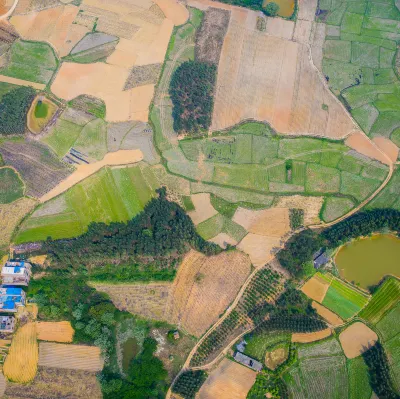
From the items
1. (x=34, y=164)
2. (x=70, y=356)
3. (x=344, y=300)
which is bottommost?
(x=70, y=356)

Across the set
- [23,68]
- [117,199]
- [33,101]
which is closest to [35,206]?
[117,199]

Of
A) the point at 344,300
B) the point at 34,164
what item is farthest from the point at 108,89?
the point at 344,300

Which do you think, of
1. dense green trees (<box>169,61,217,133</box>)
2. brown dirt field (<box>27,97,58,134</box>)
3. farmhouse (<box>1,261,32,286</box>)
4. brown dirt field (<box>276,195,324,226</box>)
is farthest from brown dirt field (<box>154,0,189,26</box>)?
farmhouse (<box>1,261,32,286</box>)

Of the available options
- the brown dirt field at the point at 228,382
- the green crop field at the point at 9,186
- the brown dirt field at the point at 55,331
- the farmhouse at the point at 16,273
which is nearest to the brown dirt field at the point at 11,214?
the green crop field at the point at 9,186

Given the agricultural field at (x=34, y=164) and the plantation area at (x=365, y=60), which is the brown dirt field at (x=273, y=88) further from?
the agricultural field at (x=34, y=164)

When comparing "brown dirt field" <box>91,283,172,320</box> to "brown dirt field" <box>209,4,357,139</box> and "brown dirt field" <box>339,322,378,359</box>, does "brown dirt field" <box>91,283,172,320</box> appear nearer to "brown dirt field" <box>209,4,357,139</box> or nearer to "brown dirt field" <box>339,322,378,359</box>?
"brown dirt field" <box>339,322,378,359</box>

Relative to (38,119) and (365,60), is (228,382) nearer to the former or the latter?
(38,119)

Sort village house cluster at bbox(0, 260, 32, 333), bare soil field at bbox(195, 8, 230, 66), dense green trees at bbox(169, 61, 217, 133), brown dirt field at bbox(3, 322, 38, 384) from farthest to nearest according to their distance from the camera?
bare soil field at bbox(195, 8, 230, 66) < dense green trees at bbox(169, 61, 217, 133) < village house cluster at bbox(0, 260, 32, 333) < brown dirt field at bbox(3, 322, 38, 384)

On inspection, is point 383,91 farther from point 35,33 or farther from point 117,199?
point 35,33
